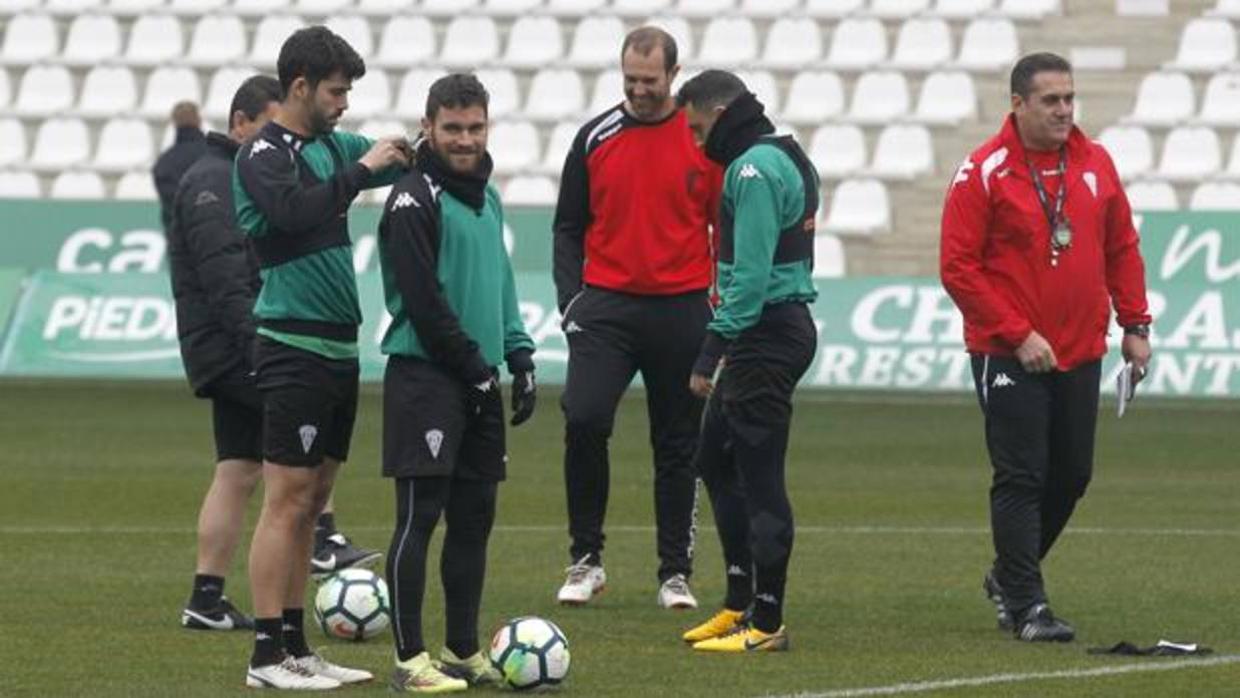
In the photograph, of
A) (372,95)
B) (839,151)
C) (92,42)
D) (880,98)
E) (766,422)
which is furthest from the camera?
(92,42)

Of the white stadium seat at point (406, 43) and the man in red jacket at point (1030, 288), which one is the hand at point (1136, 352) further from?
the white stadium seat at point (406, 43)

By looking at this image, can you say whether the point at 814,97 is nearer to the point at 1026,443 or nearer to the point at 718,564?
the point at 718,564

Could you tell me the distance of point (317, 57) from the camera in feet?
32.3

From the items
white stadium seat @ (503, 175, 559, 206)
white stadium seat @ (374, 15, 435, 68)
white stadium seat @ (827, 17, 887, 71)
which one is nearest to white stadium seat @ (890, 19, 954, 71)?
white stadium seat @ (827, 17, 887, 71)

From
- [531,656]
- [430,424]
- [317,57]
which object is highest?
[317,57]

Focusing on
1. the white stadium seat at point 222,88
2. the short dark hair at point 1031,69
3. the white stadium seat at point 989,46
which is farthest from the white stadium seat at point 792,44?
the short dark hair at point 1031,69

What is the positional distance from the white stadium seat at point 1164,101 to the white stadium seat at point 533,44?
5.95m

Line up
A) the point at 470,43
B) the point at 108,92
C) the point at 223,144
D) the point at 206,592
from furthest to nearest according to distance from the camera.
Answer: the point at 108,92
the point at 470,43
the point at 223,144
the point at 206,592

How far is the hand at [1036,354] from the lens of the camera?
11.2m

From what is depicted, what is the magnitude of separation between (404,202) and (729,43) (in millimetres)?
20370

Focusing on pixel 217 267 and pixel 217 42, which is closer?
pixel 217 267

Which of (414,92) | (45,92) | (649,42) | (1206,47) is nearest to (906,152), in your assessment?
(1206,47)

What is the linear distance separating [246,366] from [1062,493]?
3201 mm

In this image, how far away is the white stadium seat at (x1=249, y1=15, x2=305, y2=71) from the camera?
30969mm
